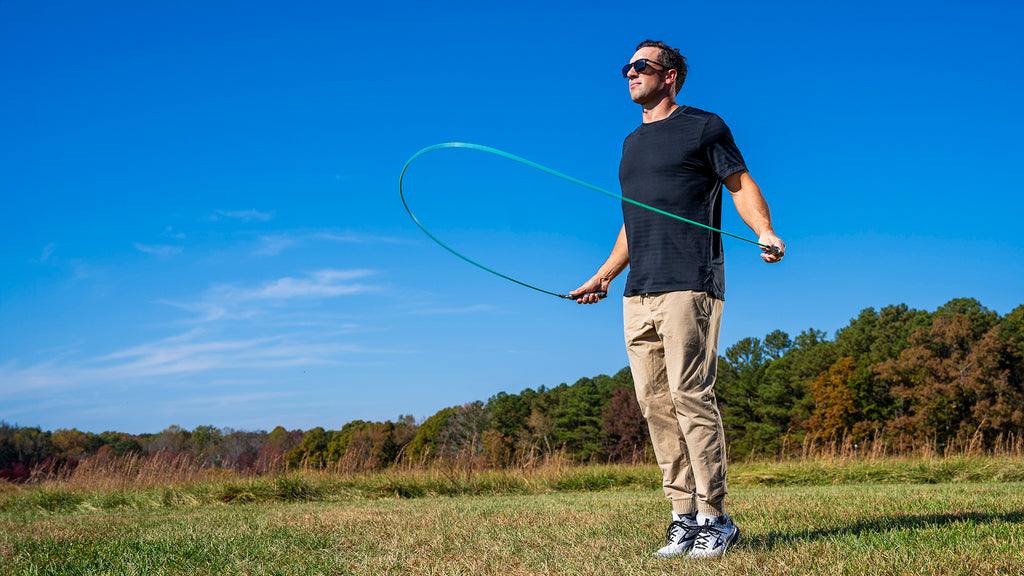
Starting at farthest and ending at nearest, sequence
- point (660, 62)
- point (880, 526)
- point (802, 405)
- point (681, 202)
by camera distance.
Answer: point (802, 405)
point (880, 526)
point (660, 62)
point (681, 202)

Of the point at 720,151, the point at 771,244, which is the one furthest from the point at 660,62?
the point at 771,244

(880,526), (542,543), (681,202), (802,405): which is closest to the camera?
(681,202)

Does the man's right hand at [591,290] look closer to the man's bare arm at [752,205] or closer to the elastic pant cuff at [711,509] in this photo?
the man's bare arm at [752,205]

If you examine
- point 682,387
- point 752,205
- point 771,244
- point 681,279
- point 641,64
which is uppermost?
point 641,64

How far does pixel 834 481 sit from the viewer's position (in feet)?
34.2

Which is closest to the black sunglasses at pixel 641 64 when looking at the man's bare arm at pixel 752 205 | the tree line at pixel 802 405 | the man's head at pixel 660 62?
the man's head at pixel 660 62

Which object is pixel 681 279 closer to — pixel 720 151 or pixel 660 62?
pixel 720 151

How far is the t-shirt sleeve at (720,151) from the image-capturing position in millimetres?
3092

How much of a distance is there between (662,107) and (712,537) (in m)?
1.82

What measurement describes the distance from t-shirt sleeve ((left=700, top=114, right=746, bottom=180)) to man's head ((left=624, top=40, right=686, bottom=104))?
1.08 ft

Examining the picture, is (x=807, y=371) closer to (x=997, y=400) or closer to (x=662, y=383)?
(x=997, y=400)

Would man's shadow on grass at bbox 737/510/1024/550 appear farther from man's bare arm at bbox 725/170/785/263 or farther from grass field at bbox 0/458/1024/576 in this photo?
man's bare arm at bbox 725/170/785/263

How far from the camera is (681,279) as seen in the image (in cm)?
301

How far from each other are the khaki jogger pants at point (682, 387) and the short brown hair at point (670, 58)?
1011mm
